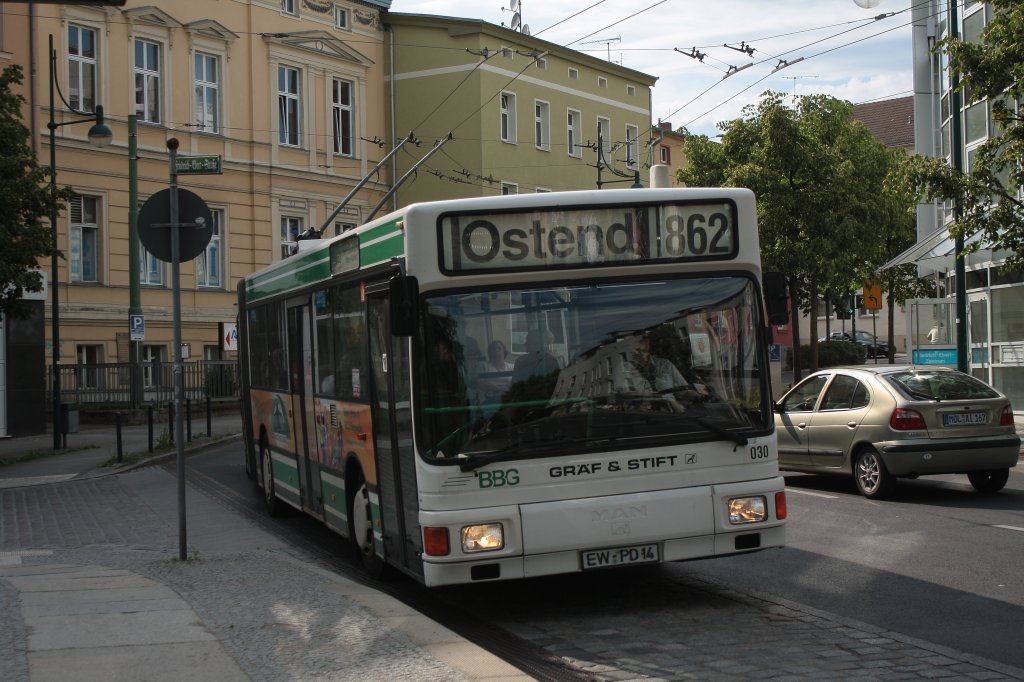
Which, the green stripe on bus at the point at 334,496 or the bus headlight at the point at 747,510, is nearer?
the bus headlight at the point at 747,510

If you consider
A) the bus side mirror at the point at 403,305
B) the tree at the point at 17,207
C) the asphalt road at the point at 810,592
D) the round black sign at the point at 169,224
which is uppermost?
the tree at the point at 17,207

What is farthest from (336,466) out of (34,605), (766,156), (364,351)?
(766,156)

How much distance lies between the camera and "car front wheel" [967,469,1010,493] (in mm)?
13766

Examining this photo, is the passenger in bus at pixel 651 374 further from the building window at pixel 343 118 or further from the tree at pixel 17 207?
the building window at pixel 343 118

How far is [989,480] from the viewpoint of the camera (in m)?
13.9

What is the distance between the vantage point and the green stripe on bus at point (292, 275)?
10.7 metres

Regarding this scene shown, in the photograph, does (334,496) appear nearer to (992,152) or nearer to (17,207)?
(17,207)

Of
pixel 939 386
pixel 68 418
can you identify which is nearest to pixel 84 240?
pixel 68 418

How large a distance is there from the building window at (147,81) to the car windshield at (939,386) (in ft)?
92.9

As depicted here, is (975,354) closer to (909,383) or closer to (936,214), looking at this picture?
(936,214)

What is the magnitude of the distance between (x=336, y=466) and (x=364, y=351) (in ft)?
5.13

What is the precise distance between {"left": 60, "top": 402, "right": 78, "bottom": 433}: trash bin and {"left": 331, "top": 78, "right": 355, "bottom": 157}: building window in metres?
17.0

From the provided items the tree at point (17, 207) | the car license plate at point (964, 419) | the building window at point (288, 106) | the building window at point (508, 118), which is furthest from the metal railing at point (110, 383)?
the car license plate at point (964, 419)

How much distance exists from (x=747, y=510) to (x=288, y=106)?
118 ft
